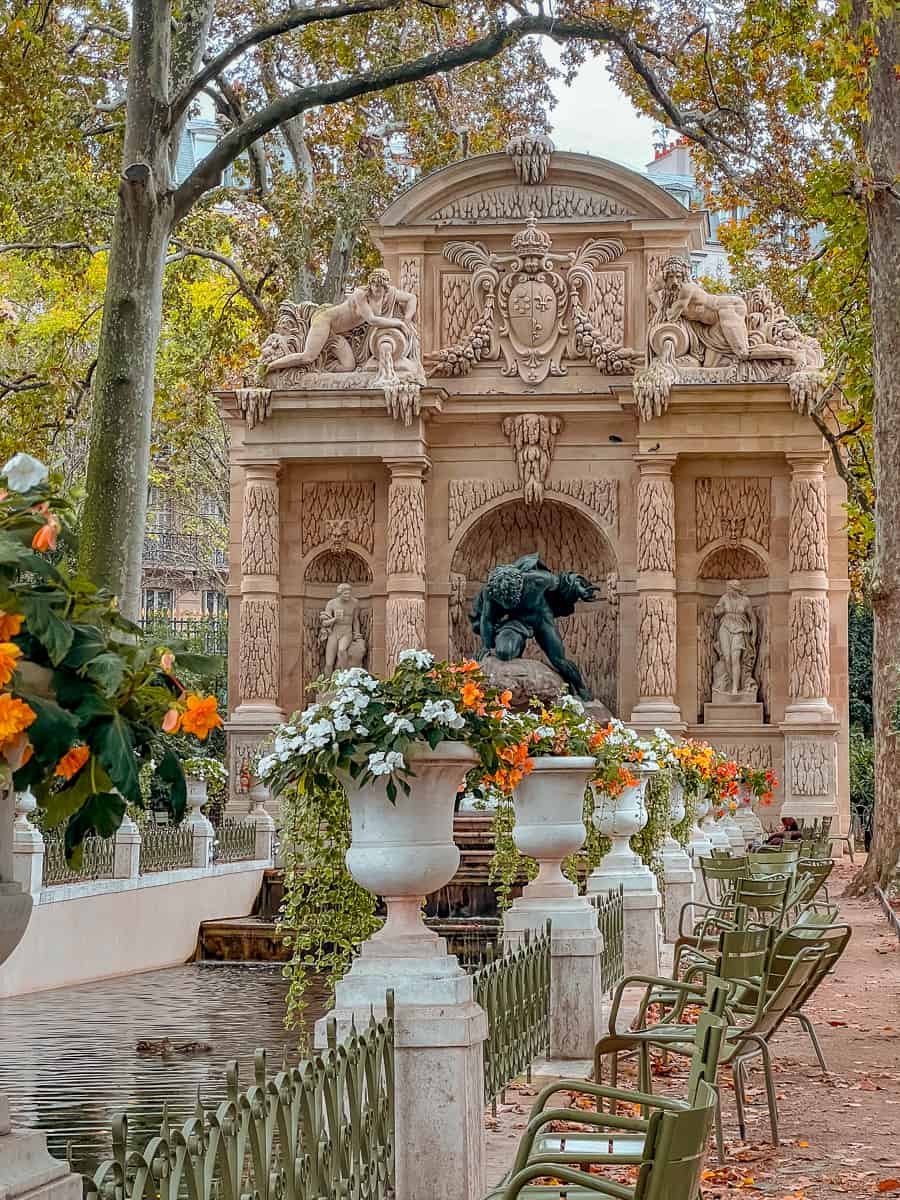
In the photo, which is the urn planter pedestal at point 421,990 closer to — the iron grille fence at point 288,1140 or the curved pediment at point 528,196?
the iron grille fence at point 288,1140

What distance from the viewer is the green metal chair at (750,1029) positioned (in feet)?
→ 23.1

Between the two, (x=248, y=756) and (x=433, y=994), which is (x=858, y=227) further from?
(x=433, y=994)

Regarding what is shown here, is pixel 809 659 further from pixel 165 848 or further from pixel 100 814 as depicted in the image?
pixel 100 814

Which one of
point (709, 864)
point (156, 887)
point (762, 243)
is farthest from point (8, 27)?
point (762, 243)

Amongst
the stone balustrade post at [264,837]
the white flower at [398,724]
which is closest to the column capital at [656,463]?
the stone balustrade post at [264,837]

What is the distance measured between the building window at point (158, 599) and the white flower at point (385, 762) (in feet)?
132

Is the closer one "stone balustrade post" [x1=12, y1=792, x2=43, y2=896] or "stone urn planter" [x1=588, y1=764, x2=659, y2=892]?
"stone urn planter" [x1=588, y1=764, x2=659, y2=892]

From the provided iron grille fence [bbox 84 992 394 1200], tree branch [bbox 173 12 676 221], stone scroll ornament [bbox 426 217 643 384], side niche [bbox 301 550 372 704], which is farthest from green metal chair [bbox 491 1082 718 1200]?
stone scroll ornament [bbox 426 217 643 384]

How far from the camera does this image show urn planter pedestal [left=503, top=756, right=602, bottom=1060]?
30.1 feet

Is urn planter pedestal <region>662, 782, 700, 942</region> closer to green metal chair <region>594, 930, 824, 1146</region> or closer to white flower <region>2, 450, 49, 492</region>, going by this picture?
green metal chair <region>594, 930, 824, 1146</region>

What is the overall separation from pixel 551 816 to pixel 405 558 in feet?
59.5

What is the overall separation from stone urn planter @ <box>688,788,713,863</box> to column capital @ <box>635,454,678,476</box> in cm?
787

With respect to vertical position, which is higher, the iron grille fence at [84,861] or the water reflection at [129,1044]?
the iron grille fence at [84,861]

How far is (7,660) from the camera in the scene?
271cm
